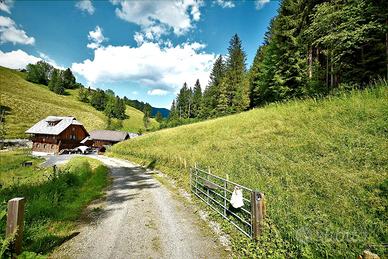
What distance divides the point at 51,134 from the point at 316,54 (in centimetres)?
6236

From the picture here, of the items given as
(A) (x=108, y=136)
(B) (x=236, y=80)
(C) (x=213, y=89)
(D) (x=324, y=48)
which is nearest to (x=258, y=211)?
(D) (x=324, y=48)

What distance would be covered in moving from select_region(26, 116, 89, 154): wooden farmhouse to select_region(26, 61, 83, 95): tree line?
84.0 m

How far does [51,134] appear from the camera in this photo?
56844mm

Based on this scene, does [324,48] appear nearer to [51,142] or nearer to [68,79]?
[51,142]

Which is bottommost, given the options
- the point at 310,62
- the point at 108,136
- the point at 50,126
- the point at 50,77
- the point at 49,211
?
the point at 49,211

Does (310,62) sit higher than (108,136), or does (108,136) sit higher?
(310,62)

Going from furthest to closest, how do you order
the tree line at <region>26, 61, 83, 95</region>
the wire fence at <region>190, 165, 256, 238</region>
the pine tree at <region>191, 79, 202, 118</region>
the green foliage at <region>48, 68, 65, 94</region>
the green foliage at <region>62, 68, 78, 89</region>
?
the green foliage at <region>62, 68, 78, 89</region> → the tree line at <region>26, 61, 83, 95</region> → the green foliage at <region>48, 68, 65, 94</region> → the pine tree at <region>191, 79, 202, 118</region> → the wire fence at <region>190, 165, 256, 238</region>

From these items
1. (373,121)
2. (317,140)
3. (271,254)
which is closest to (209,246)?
(271,254)

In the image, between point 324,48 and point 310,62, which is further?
point 310,62

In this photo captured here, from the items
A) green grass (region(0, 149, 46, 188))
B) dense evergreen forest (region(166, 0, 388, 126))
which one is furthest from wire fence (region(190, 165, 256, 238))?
dense evergreen forest (region(166, 0, 388, 126))

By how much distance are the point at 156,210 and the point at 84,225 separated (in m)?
2.89

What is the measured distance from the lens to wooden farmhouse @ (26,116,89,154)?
56938 millimetres

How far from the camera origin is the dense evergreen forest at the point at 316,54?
16562 millimetres

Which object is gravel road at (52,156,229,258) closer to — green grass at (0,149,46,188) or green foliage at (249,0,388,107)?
green grass at (0,149,46,188)
